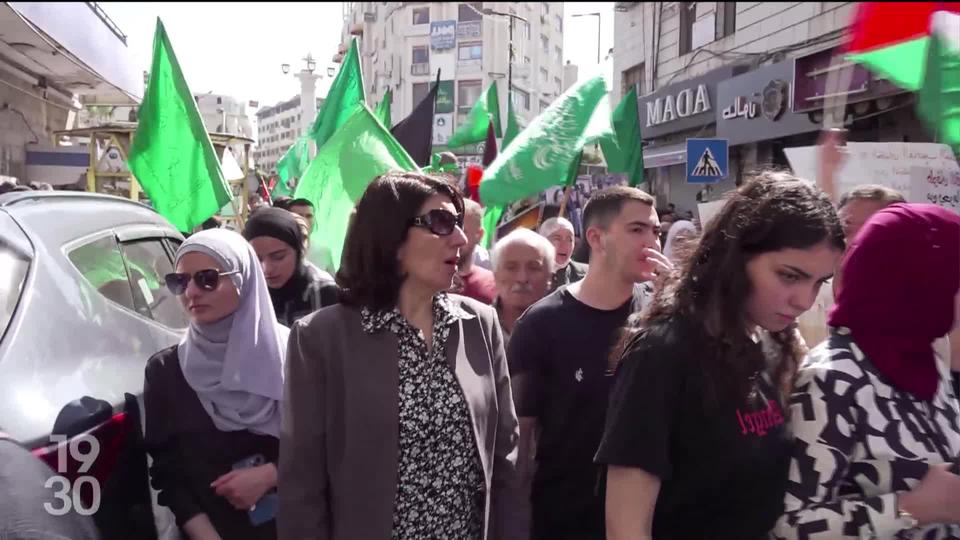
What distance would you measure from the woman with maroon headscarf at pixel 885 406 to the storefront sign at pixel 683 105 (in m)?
11.9

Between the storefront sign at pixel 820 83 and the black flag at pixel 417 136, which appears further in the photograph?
the storefront sign at pixel 820 83

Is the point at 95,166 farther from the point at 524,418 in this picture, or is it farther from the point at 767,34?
the point at 767,34

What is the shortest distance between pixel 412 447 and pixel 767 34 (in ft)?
39.6

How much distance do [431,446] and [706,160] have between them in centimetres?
703

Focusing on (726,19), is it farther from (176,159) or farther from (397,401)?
(397,401)

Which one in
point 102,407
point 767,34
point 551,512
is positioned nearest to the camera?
point 102,407

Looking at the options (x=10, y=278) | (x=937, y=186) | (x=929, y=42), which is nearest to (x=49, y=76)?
(x=10, y=278)

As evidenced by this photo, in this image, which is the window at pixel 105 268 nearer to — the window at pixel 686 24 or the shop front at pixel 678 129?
the window at pixel 686 24

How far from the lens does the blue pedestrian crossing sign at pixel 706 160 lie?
8195 mm

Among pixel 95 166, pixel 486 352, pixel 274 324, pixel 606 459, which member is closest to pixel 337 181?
pixel 95 166

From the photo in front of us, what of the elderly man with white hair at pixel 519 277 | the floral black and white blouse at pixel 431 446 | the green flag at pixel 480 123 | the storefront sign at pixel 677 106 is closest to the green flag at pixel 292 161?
the green flag at pixel 480 123

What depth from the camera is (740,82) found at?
12.3 meters

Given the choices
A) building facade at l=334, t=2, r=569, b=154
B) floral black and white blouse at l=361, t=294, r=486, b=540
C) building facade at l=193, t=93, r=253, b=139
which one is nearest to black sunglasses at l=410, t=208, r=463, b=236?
floral black and white blouse at l=361, t=294, r=486, b=540

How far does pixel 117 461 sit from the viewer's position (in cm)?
186
